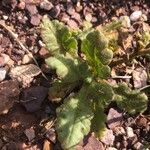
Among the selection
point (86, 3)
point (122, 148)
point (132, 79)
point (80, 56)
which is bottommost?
point (122, 148)

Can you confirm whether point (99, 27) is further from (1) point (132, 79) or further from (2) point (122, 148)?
(2) point (122, 148)

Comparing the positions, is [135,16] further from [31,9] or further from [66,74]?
[66,74]

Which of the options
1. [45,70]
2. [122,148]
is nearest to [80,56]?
[45,70]

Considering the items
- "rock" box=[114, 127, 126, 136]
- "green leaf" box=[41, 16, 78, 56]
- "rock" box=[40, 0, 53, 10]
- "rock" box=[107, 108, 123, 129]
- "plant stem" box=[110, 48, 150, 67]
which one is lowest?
"rock" box=[114, 127, 126, 136]

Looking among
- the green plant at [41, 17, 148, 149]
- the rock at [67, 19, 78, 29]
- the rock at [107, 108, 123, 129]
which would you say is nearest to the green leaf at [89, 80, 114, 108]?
the green plant at [41, 17, 148, 149]

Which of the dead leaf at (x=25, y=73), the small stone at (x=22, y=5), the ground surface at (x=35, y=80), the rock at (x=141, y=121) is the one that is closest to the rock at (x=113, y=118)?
the ground surface at (x=35, y=80)

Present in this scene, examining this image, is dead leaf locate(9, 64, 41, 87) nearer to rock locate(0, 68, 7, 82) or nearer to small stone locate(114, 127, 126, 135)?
rock locate(0, 68, 7, 82)

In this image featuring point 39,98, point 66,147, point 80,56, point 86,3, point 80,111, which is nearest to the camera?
point 66,147

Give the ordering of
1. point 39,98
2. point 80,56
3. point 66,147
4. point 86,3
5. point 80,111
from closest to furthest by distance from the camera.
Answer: point 66,147
point 80,111
point 39,98
point 80,56
point 86,3
